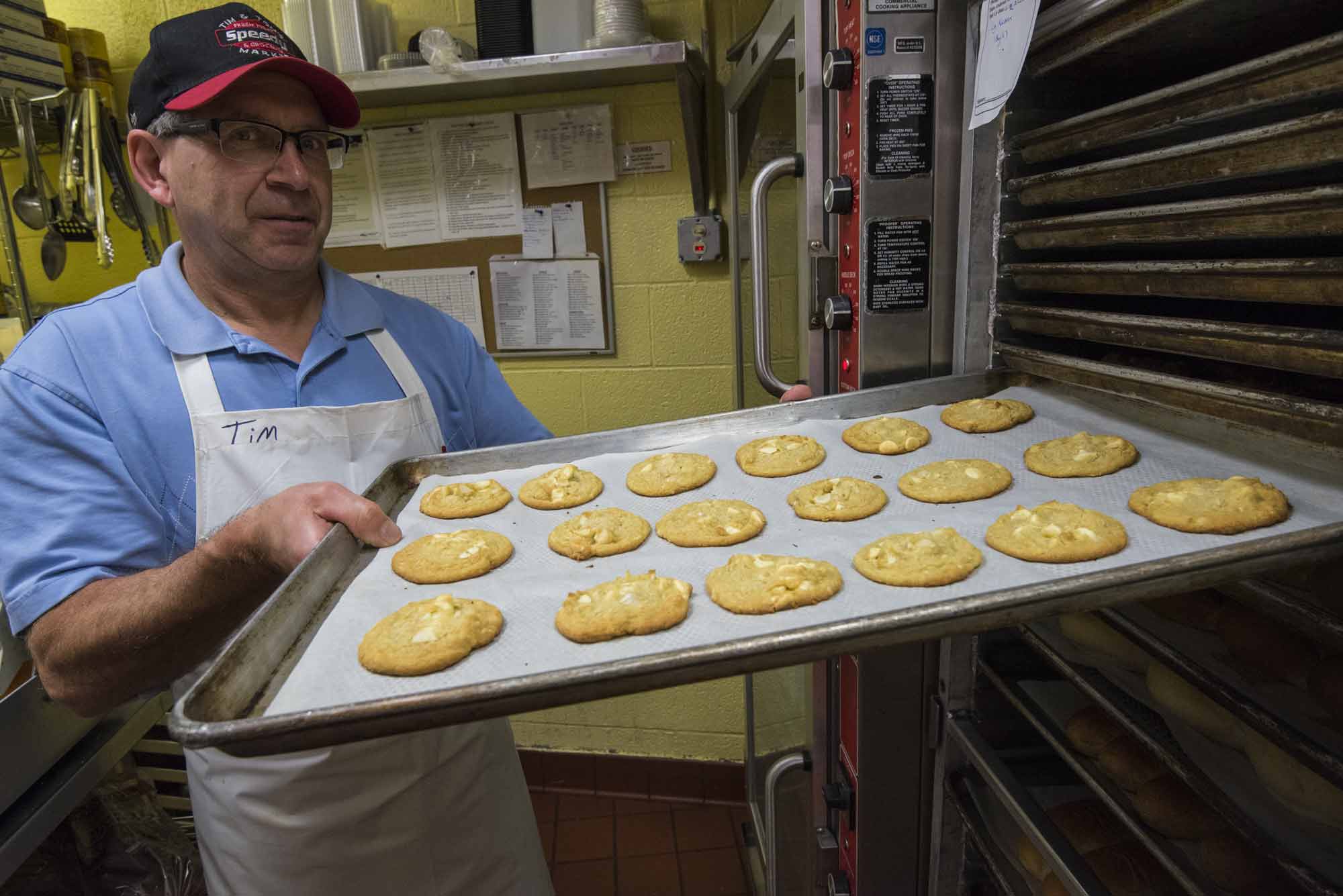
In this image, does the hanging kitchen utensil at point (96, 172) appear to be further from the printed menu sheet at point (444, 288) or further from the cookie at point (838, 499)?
the cookie at point (838, 499)

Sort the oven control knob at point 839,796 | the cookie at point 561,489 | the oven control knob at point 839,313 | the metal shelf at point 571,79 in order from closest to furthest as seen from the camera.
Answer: the cookie at point 561,489
the oven control knob at point 839,313
the oven control knob at point 839,796
the metal shelf at point 571,79

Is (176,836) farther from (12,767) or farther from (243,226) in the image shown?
(243,226)

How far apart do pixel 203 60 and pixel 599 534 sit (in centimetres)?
113

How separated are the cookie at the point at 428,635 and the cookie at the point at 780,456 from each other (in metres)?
0.54

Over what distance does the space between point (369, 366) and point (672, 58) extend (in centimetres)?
125

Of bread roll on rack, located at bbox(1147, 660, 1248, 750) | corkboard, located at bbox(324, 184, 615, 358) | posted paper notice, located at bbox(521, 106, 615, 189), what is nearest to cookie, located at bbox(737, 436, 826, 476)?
bread roll on rack, located at bbox(1147, 660, 1248, 750)

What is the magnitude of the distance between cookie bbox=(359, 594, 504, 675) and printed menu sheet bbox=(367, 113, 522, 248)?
2.05 metres

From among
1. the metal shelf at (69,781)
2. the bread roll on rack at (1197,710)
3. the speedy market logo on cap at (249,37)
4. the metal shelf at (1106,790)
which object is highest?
the speedy market logo on cap at (249,37)

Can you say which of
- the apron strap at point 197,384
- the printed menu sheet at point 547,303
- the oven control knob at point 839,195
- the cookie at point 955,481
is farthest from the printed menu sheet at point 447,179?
the cookie at point 955,481

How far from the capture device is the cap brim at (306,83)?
1293mm

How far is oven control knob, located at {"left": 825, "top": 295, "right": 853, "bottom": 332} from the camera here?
1.40m

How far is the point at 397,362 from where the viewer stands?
5.35ft

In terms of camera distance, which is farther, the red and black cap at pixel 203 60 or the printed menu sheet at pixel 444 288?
the printed menu sheet at pixel 444 288

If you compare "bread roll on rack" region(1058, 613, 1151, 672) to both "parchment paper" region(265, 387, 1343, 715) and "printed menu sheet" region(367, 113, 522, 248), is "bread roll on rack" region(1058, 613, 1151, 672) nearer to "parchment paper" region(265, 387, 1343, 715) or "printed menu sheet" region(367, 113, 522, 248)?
"parchment paper" region(265, 387, 1343, 715)
